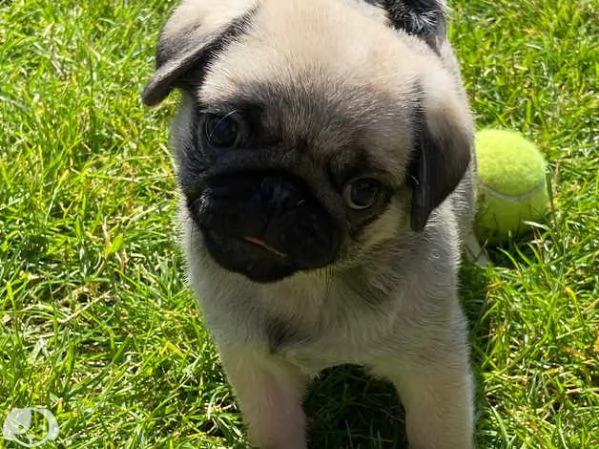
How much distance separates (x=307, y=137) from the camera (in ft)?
9.11

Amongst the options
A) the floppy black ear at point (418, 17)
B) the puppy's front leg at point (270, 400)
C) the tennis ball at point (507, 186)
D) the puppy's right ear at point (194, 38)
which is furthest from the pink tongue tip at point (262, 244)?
the tennis ball at point (507, 186)

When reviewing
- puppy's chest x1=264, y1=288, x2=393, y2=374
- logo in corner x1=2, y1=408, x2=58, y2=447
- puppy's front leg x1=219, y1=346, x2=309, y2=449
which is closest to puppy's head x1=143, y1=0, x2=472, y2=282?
puppy's chest x1=264, y1=288, x2=393, y2=374

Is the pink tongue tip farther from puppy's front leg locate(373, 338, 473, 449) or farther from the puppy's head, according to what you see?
puppy's front leg locate(373, 338, 473, 449)

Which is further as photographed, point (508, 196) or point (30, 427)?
point (508, 196)

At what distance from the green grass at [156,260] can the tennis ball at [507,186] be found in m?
0.11

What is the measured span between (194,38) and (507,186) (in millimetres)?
1730

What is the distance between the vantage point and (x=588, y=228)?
173 inches

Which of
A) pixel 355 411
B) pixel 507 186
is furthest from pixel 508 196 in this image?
pixel 355 411

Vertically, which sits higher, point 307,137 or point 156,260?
point 307,137

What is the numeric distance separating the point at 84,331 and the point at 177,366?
1.48ft

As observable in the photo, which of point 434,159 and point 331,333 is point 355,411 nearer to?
point 331,333

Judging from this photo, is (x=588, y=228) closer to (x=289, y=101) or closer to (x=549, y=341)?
(x=549, y=341)

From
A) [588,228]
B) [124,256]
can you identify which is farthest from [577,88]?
[124,256]

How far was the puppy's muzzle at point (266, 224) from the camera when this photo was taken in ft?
9.07
